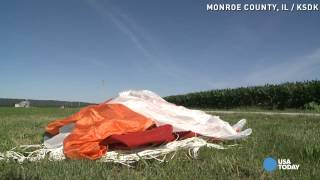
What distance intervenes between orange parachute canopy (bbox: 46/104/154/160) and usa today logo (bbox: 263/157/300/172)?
6.90ft

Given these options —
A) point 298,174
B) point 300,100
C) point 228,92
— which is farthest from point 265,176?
point 228,92

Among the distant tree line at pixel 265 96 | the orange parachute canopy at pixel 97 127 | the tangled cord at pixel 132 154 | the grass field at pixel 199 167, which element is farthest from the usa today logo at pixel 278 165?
the distant tree line at pixel 265 96


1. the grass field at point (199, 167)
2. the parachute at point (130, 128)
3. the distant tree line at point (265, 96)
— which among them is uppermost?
the distant tree line at point (265, 96)

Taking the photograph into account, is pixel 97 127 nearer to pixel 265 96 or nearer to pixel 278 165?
pixel 278 165

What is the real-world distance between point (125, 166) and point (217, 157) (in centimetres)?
114

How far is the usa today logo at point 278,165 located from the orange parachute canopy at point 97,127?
6.90ft

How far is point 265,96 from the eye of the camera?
1517 inches

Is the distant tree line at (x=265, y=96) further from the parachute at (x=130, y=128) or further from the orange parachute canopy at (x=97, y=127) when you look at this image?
the orange parachute canopy at (x=97, y=127)

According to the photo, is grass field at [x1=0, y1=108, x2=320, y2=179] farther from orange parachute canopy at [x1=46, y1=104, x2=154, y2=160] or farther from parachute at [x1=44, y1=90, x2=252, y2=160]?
parachute at [x1=44, y1=90, x2=252, y2=160]

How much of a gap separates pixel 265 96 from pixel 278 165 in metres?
34.7

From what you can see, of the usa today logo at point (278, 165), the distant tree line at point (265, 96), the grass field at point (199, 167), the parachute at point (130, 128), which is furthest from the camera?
the distant tree line at point (265, 96)

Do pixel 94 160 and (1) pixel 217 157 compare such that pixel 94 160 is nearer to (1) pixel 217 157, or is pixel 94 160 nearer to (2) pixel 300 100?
(1) pixel 217 157

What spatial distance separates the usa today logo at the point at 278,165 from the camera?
183 inches

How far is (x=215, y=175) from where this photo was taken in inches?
174
